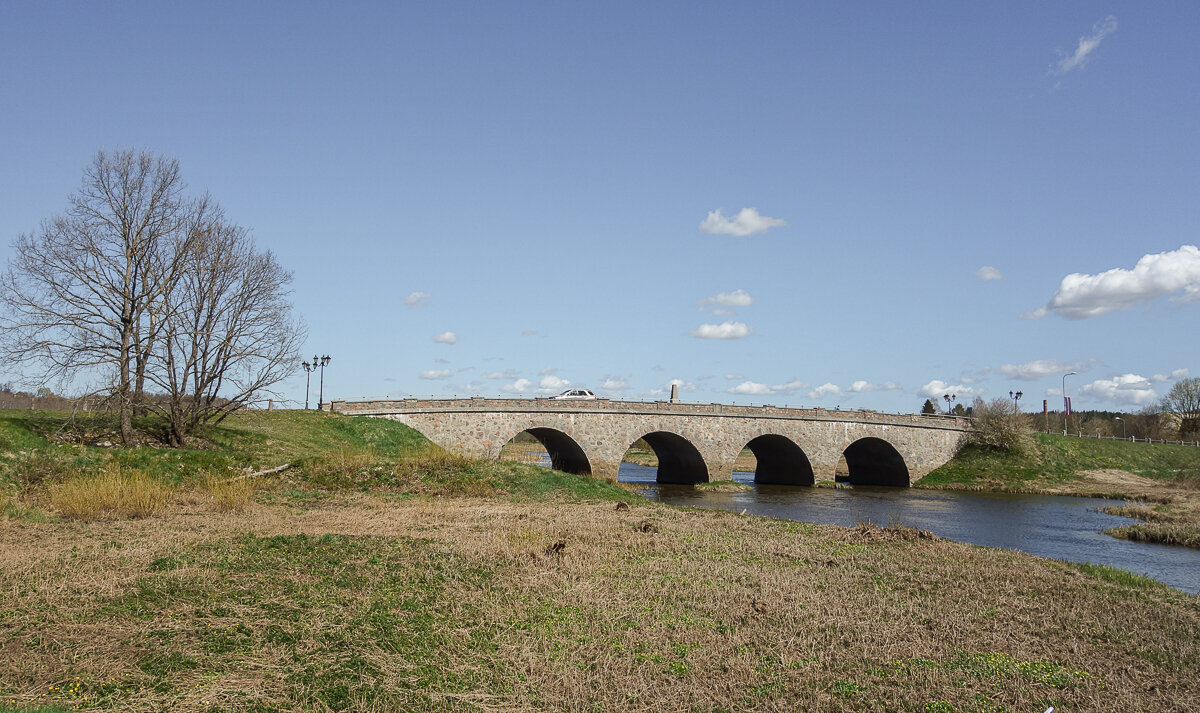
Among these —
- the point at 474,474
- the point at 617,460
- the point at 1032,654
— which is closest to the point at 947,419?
the point at 617,460

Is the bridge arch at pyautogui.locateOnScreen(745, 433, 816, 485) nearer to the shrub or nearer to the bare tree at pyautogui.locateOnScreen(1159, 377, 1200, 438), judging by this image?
the shrub

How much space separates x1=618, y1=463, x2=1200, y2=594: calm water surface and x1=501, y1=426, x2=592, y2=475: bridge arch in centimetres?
413

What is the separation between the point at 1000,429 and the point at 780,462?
18.1 m

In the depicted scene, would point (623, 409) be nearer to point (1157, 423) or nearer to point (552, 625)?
point (552, 625)

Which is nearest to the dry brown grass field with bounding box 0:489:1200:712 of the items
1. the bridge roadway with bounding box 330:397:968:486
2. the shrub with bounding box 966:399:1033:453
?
the bridge roadway with bounding box 330:397:968:486

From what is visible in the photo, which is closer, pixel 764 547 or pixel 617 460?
pixel 764 547

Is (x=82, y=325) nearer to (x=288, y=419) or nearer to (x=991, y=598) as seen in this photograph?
(x=288, y=419)

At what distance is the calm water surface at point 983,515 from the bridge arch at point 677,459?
1.94 m

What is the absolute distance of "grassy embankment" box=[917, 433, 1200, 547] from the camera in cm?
4853

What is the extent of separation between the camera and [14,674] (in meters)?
6.57

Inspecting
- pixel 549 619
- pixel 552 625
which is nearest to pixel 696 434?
pixel 549 619

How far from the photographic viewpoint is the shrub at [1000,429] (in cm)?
5762

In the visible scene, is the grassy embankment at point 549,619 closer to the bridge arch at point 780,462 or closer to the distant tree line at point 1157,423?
the bridge arch at point 780,462

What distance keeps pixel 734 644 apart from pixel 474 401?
35428mm
